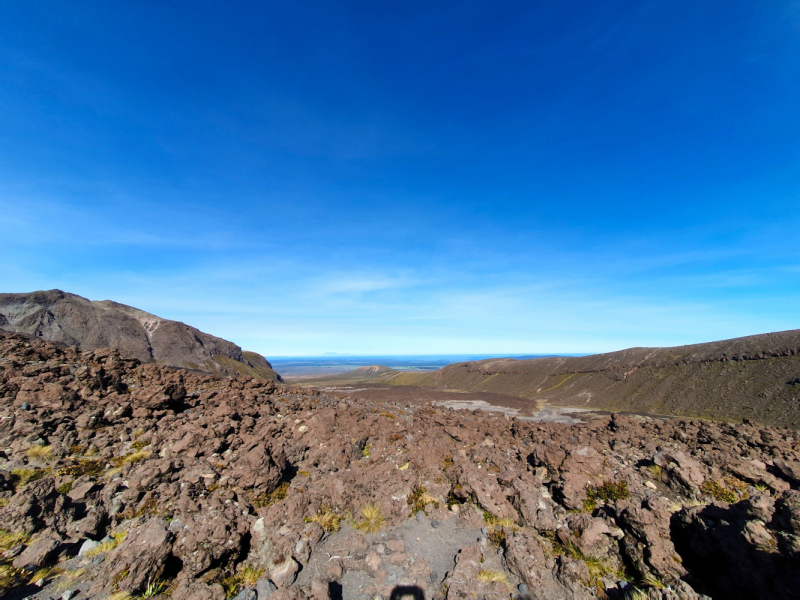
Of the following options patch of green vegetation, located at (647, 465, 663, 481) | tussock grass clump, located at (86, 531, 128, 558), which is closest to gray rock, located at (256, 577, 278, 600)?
tussock grass clump, located at (86, 531, 128, 558)

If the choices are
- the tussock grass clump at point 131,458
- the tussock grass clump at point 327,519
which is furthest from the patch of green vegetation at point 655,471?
the tussock grass clump at point 131,458

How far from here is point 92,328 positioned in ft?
245

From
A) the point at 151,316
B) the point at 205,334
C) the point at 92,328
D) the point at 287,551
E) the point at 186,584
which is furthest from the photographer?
the point at 205,334

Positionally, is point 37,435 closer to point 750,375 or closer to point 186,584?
point 186,584

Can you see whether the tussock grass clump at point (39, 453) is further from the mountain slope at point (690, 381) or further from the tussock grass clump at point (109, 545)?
the mountain slope at point (690, 381)

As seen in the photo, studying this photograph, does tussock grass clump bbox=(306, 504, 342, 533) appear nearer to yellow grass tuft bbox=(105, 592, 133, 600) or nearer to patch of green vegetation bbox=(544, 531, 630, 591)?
yellow grass tuft bbox=(105, 592, 133, 600)

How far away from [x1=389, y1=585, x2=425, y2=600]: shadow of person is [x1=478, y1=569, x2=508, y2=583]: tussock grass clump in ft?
4.55

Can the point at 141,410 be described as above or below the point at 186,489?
above

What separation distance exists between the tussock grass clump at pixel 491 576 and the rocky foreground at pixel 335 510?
1.4 inches

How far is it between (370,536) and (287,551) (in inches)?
91.2

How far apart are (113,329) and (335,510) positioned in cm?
9680

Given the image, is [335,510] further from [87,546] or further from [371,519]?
[87,546]

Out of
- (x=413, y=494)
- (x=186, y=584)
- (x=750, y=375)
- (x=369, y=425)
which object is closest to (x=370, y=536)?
(x=413, y=494)

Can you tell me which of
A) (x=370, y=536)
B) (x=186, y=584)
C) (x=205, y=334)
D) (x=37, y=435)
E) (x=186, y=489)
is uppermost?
(x=205, y=334)
